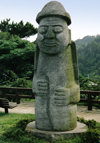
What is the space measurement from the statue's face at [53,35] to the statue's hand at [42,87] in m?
0.81

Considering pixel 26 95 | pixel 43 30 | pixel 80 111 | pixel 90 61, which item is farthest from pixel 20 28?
pixel 90 61

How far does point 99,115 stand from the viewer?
9.86 m

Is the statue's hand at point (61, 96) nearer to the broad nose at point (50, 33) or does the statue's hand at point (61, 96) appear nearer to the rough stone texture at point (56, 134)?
the rough stone texture at point (56, 134)

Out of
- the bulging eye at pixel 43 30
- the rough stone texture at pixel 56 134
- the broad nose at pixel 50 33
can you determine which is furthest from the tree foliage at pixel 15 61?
the broad nose at pixel 50 33

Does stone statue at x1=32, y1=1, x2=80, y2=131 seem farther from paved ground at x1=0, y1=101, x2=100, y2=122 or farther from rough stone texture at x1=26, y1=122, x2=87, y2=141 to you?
paved ground at x1=0, y1=101, x2=100, y2=122

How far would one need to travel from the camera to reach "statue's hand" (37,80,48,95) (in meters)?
5.94

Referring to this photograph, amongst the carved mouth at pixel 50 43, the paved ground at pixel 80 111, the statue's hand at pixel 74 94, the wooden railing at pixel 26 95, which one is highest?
the carved mouth at pixel 50 43

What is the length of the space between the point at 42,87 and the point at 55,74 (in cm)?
49

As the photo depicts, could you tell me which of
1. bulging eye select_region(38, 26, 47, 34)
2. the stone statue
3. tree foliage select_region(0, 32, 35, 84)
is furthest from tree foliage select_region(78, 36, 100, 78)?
bulging eye select_region(38, 26, 47, 34)

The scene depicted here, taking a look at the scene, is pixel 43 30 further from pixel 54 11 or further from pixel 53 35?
pixel 54 11

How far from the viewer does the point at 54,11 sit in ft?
18.9

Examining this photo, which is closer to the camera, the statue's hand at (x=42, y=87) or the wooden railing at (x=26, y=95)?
the statue's hand at (x=42, y=87)

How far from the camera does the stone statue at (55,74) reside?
5766mm

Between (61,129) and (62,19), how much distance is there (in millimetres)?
2852
